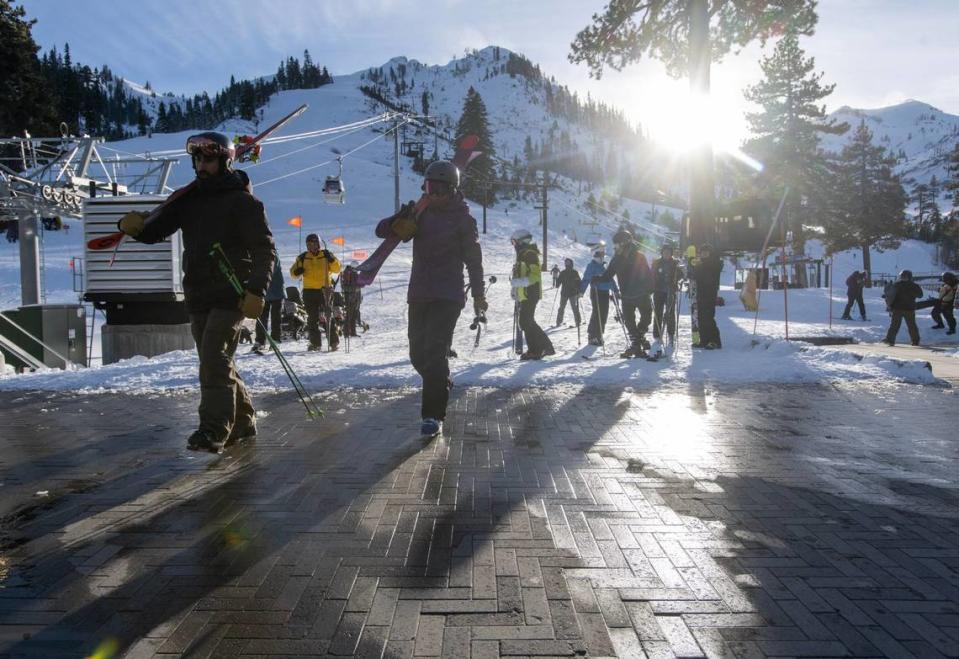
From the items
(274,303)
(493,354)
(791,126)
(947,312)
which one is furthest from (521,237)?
(791,126)

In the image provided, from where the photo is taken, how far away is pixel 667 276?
38.6ft

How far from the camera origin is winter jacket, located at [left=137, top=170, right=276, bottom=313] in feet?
14.2

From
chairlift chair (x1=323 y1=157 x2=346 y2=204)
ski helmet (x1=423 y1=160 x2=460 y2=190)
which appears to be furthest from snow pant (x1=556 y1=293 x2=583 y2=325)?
chairlift chair (x1=323 y1=157 x2=346 y2=204)

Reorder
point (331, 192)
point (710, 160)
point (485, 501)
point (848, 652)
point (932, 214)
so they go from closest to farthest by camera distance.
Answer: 1. point (848, 652)
2. point (485, 501)
3. point (710, 160)
4. point (331, 192)
5. point (932, 214)

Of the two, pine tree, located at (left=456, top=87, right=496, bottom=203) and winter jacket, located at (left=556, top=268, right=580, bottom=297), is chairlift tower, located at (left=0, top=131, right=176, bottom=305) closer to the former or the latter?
winter jacket, located at (left=556, top=268, right=580, bottom=297)

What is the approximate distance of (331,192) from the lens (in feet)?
110

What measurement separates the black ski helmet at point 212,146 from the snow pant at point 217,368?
105 centimetres

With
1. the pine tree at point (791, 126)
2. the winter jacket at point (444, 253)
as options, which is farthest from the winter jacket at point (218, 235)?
the pine tree at point (791, 126)

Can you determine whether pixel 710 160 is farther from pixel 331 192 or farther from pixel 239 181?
pixel 331 192

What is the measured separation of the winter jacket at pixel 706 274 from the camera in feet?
35.1

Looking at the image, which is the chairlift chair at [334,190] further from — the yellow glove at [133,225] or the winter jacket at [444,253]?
the yellow glove at [133,225]

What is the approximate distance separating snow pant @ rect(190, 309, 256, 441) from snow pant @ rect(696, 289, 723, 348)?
27.2 ft

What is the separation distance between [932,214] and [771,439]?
148 metres

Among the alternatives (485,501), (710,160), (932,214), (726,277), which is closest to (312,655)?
(485,501)
